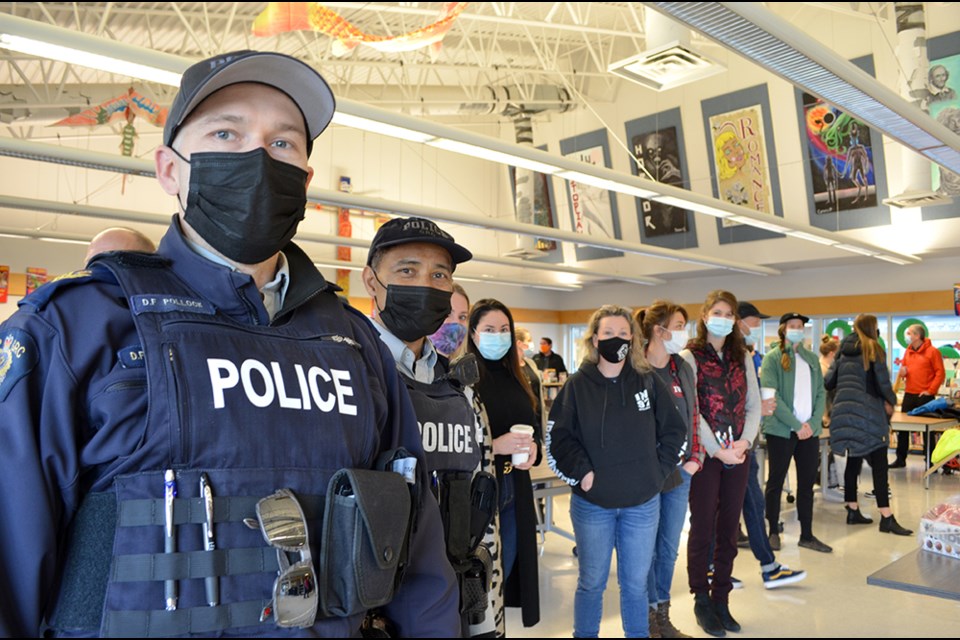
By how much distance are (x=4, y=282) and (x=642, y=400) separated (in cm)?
1413

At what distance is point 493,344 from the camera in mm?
3449

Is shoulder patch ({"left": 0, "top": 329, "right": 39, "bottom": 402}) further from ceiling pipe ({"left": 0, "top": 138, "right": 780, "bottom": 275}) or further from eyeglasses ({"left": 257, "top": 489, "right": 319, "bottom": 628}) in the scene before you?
ceiling pipe ({"left": 0, "top": 138, "right": 780, "bottom": 275})

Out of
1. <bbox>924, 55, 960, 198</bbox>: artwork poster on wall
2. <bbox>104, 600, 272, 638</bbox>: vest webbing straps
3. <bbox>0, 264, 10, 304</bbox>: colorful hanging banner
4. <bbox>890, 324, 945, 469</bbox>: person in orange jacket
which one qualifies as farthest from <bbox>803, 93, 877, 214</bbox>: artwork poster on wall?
<bbox>0, 264, 10, 304</bbox>: colorful hanging banner

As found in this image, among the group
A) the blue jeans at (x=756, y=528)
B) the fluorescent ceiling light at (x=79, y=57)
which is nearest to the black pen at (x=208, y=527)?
the fluorescent ceiling light at (x=79, y=57)

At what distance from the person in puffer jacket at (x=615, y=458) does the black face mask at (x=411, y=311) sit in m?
1.67

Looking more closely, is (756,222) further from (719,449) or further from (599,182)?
(719,449)

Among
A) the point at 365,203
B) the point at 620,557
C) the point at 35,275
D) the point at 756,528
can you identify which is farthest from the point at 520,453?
the point at 35,275

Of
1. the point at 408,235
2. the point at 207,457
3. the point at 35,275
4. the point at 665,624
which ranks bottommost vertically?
the point at 665,624

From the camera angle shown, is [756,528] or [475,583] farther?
[756,528]

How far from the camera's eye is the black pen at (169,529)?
102cm

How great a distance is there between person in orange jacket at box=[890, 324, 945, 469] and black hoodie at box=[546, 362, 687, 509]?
8.87 meters

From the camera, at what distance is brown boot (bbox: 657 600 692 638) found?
4234 millimetres

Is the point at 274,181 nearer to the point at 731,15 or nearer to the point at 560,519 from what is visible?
the point at 731,15

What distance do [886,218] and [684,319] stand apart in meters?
10.5
